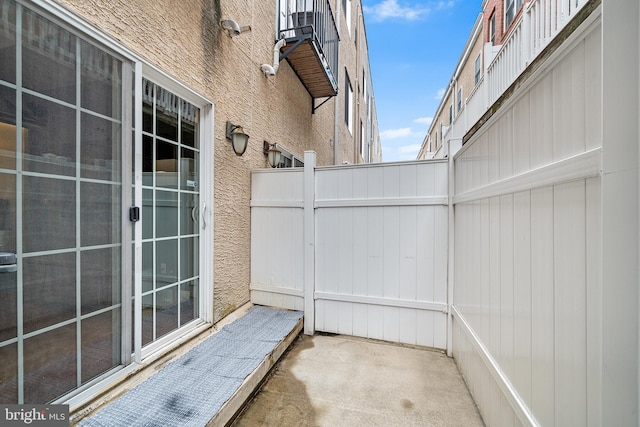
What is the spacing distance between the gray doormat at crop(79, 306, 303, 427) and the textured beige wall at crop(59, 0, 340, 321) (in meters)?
0.52

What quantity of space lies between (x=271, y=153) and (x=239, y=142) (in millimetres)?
784

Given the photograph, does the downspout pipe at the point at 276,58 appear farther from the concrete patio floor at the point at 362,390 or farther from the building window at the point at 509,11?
the building window at the point at 509,11

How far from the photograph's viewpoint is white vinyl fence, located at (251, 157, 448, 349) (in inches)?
116

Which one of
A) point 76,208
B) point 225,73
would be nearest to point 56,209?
point 76,208

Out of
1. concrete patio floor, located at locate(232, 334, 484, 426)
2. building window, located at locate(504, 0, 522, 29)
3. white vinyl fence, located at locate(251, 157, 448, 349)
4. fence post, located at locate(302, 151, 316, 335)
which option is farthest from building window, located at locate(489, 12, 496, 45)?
concrete patio floor, located at locate(232, 334, 484, 426)

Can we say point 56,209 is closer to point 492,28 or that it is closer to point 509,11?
point 509,11

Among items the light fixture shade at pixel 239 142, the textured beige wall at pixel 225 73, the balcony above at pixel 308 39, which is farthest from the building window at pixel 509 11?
the light fixture shade at pixel 239 142

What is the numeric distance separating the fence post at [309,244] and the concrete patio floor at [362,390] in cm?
36

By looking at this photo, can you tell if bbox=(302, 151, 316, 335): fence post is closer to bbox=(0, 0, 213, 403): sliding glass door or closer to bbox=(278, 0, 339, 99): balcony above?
bbox=(0, 0, 213, 403): sliding glass door

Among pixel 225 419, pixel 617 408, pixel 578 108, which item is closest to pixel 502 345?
pixel 617 408

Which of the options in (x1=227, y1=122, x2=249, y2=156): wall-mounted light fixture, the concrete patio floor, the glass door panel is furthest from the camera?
(x1=227, y1=122, x2=249, y2=156): wall-mounted light fixture

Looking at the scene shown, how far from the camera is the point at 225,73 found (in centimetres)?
298

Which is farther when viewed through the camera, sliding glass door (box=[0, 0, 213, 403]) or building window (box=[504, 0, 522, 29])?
building window (box=[504, 0, 522, 29])

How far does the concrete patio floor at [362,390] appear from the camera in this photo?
1.96 metres
